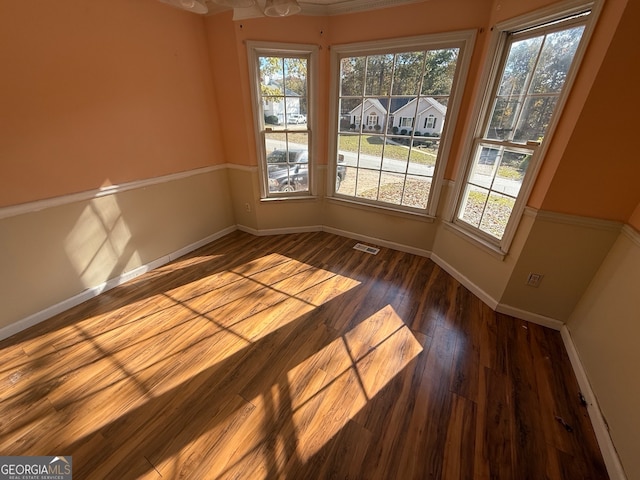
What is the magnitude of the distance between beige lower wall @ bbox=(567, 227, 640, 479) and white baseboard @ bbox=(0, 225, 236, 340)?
3.65 meters

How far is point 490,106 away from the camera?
2236 mm

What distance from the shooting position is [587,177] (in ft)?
5.55

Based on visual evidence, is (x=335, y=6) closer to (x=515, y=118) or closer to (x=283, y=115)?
(x=283, y=115)

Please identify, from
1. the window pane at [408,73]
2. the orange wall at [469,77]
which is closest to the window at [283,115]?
the orange wall at [469,77]

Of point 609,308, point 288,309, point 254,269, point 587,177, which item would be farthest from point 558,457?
point 254,269

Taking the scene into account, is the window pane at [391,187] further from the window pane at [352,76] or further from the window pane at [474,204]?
the window pane at [352,76]

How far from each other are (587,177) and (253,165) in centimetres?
298

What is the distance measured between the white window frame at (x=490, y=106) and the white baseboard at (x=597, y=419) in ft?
2.66

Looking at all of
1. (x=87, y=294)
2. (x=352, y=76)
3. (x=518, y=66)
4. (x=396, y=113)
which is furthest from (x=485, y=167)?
(x=87, y=294)

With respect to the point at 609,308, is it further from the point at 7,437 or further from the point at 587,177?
the point at 7,437

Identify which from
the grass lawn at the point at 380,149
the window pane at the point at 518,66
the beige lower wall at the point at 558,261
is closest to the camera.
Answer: the beige lower wall at the point at 558,261

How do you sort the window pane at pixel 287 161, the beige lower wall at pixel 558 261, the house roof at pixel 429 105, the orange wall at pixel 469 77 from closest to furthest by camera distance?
the orange wall at pixel 469 77, the beige lower wall at pixel 558 261, the house roof at pixel 429 105, the window pane at pixel 287 161

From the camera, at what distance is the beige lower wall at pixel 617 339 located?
1.26 meters

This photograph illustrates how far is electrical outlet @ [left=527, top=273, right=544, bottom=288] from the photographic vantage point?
2027 mm
